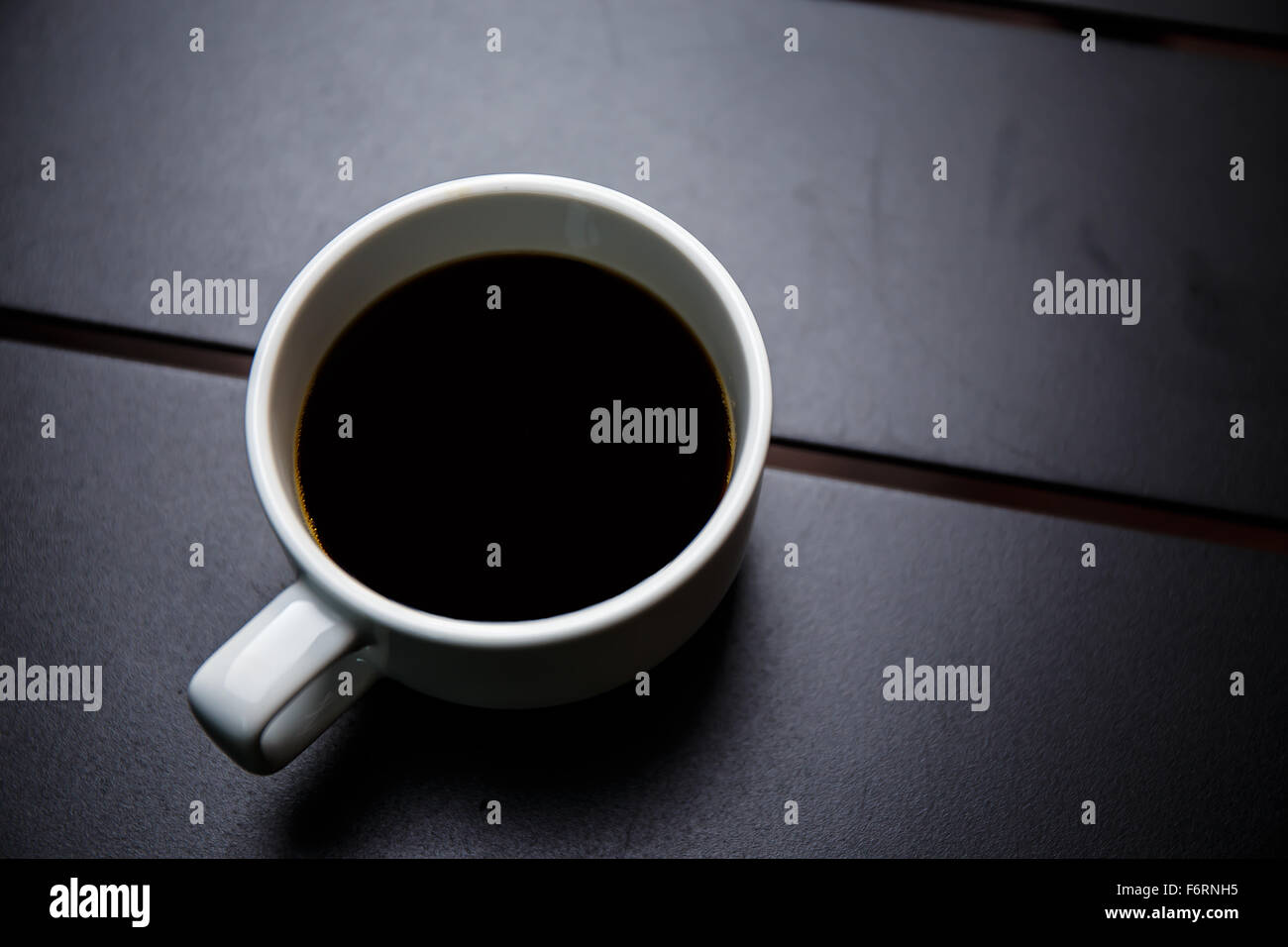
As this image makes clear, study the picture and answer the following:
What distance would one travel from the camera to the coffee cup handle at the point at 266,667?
349 mm

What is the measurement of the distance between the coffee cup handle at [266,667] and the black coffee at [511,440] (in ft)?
0.15

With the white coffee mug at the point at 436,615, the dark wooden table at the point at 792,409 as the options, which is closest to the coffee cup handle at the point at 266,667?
the white coffee mug at the point at 436,615

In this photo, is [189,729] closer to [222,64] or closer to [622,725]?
[622,725]

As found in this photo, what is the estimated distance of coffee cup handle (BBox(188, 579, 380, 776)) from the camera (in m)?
0.35

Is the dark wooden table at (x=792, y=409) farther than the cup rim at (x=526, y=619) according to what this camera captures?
Yes

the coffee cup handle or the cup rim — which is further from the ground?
the cup rim

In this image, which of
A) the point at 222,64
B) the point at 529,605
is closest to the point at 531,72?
the point at 222,64

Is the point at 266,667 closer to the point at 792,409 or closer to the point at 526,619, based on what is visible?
the point at 526,619

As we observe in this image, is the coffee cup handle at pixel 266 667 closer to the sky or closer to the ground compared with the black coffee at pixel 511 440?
closer to the ground

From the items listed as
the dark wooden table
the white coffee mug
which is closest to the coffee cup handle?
the white coffee mug

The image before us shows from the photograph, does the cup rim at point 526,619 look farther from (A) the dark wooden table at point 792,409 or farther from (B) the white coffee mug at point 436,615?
(A) the dark wooden table at point 792,409

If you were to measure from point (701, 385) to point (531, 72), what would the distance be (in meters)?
0.28

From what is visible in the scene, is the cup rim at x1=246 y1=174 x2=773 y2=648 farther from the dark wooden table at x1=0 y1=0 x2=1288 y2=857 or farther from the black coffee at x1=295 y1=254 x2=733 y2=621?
the dark wooden table at x1=0 y1=0 x2=1288 y2=857
